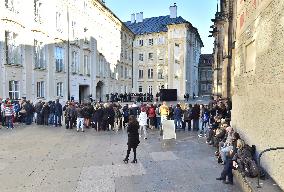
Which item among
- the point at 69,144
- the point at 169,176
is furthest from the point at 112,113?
the point at 169,176

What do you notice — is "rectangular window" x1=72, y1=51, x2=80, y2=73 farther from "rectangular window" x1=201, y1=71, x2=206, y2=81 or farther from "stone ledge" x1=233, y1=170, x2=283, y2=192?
"rectangular window" x1=201, y1=71, x2=206, y2=81

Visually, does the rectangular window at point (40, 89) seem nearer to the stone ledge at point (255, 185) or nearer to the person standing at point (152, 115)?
the person standing at point (152, 115)

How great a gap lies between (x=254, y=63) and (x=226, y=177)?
3834 millimetres

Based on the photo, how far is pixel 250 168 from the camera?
8148 millimetres

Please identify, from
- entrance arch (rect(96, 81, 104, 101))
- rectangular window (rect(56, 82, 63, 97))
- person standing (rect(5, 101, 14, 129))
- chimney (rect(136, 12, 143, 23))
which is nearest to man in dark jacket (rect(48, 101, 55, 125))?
person standing (rect(5, 101, 14, 129))

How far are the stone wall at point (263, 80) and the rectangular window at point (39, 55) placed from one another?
20.1 meters

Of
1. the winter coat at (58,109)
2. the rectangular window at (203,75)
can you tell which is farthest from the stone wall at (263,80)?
the rectangular window at (203,75)

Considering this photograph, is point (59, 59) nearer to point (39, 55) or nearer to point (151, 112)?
point (39, 55)

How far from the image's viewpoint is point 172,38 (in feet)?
205

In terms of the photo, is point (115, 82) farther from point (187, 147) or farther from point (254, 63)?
point (254, 63)

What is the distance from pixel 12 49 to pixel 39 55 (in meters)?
3.86

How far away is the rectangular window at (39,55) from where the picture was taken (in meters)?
27.8

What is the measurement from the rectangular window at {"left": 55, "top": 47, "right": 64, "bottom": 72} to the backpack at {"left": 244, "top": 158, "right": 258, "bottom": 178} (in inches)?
1032

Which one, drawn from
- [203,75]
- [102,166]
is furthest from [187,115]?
[203,75]
